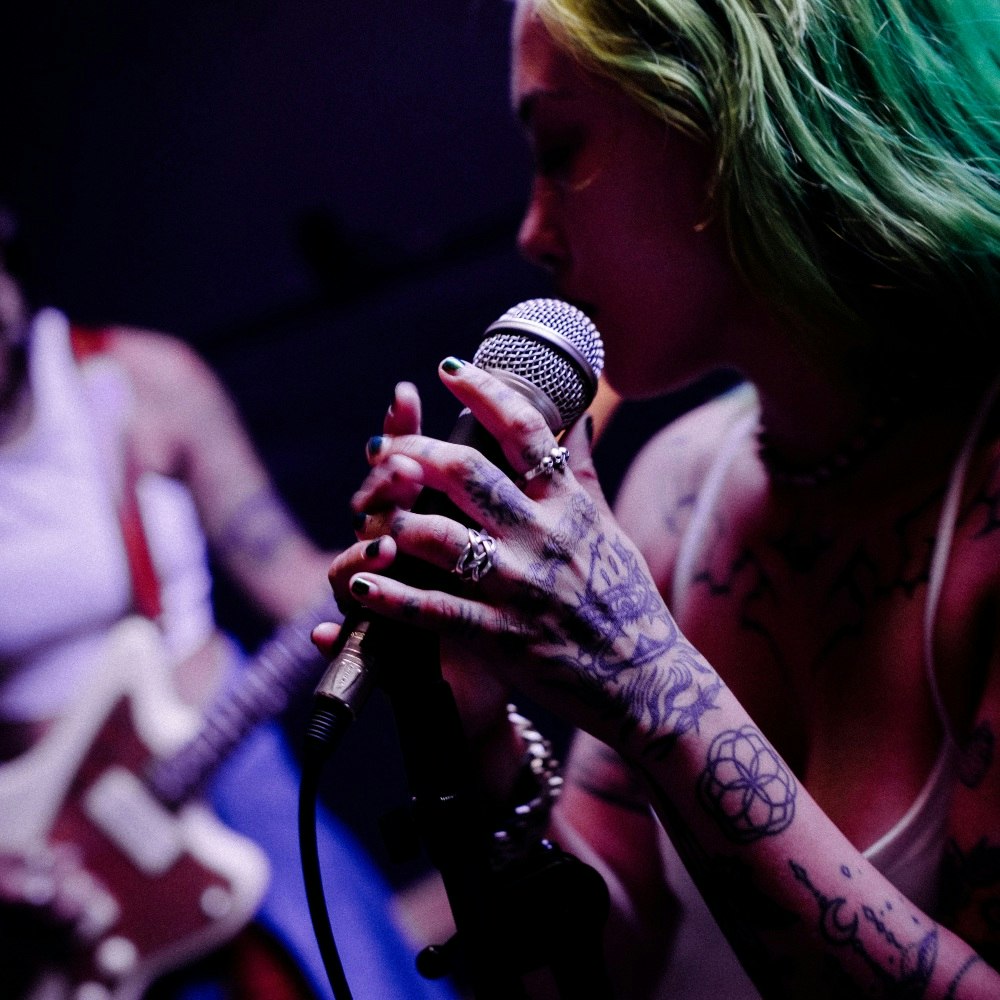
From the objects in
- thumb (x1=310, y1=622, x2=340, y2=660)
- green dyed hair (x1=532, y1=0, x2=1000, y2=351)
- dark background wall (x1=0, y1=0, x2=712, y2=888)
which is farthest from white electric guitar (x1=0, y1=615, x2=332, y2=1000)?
green dyed hair (x1=532, y1=0, x2=1000, y2=351)

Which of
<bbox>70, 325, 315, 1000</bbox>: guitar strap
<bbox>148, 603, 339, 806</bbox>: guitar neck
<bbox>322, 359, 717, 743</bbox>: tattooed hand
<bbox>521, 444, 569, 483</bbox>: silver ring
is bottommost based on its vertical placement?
<bbox>70, 325, 315, 1000</bbox>: guitar strap

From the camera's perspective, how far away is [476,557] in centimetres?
51

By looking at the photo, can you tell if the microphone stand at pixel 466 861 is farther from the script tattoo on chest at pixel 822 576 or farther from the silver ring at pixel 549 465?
the script tattoo on chest at pixel 822 576

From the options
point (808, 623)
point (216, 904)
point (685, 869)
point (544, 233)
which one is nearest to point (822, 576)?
point (808, 623)

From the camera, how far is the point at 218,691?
3.62 feet

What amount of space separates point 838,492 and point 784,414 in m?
0.09

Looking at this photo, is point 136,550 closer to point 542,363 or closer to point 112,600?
point 112,600

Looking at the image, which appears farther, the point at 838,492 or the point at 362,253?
the point at 362,253

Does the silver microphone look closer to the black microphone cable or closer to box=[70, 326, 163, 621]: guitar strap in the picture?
the black microphone cable

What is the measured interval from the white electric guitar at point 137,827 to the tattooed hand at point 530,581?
65 cm

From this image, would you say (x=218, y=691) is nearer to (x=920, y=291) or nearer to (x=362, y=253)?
(x=362, y=253)

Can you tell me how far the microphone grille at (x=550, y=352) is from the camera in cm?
58

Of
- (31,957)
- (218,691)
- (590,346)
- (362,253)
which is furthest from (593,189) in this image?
(31,957)

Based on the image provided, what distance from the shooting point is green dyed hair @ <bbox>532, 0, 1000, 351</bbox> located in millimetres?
756
